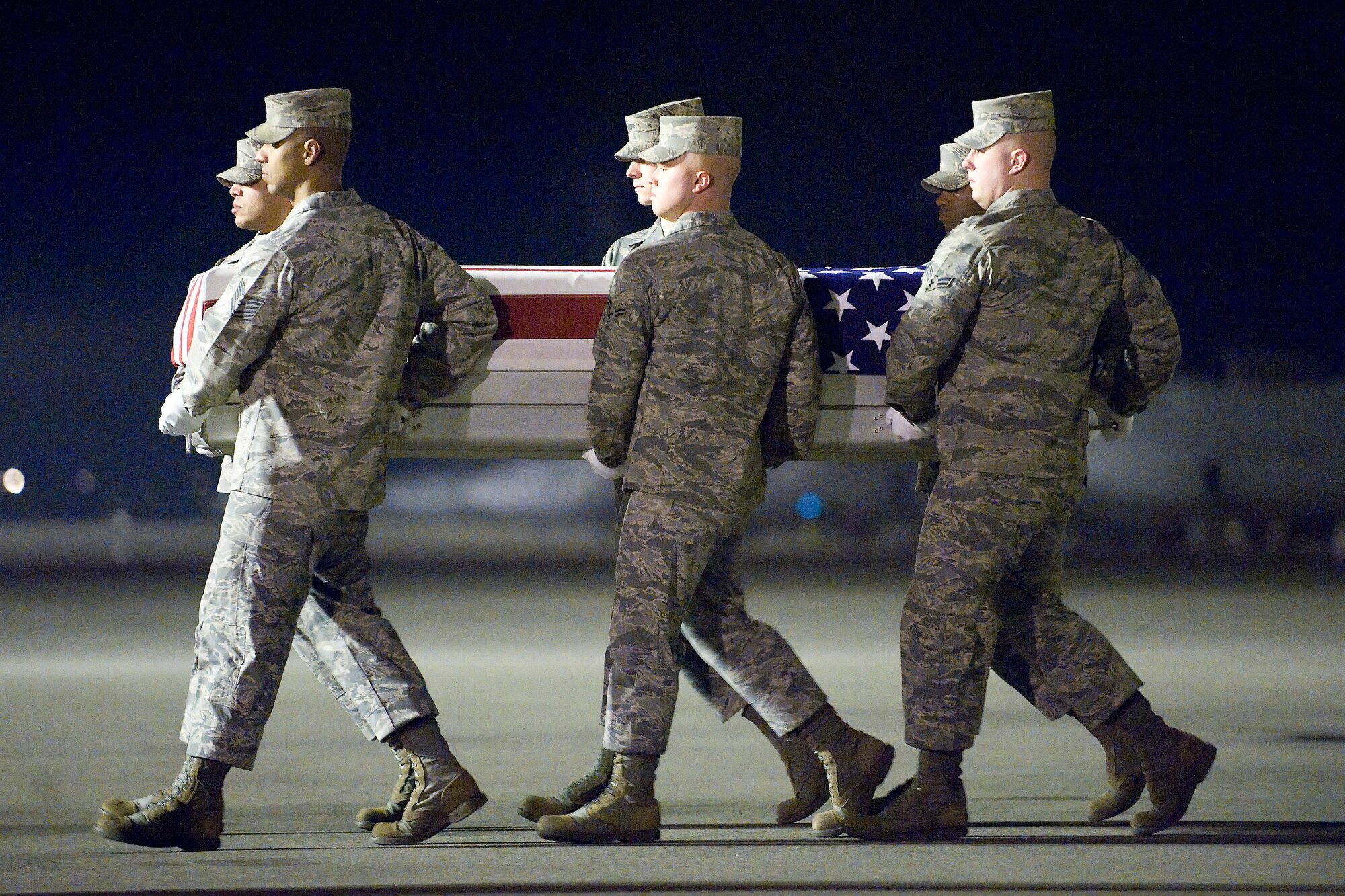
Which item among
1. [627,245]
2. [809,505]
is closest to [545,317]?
[627,245]

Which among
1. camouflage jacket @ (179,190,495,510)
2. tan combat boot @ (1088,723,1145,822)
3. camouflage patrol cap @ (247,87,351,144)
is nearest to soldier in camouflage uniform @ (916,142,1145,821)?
tan combat boot @ (1088,723,1145,822)

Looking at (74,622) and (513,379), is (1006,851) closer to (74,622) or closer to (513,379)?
(513,379)

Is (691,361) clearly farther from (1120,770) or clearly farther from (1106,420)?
(1120,770)

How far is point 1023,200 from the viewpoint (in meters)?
3.54

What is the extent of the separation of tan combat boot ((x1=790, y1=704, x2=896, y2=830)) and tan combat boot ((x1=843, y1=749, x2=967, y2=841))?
0.10m

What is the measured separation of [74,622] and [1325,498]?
17.2 meters

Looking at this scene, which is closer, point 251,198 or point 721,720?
point 721,720

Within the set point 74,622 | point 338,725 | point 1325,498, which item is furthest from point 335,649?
point 1325,498

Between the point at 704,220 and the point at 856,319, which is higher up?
the point at 704,220

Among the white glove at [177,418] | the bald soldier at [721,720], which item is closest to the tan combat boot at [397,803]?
the bald soldier at [721,720]

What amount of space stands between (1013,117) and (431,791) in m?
1.75

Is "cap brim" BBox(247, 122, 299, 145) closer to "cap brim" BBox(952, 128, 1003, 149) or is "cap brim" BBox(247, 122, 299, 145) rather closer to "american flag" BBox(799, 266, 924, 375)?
"american flag" BBox(799, 266, 924, 375)

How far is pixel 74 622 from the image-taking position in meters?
9.64

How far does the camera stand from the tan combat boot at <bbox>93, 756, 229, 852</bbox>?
325 cm
